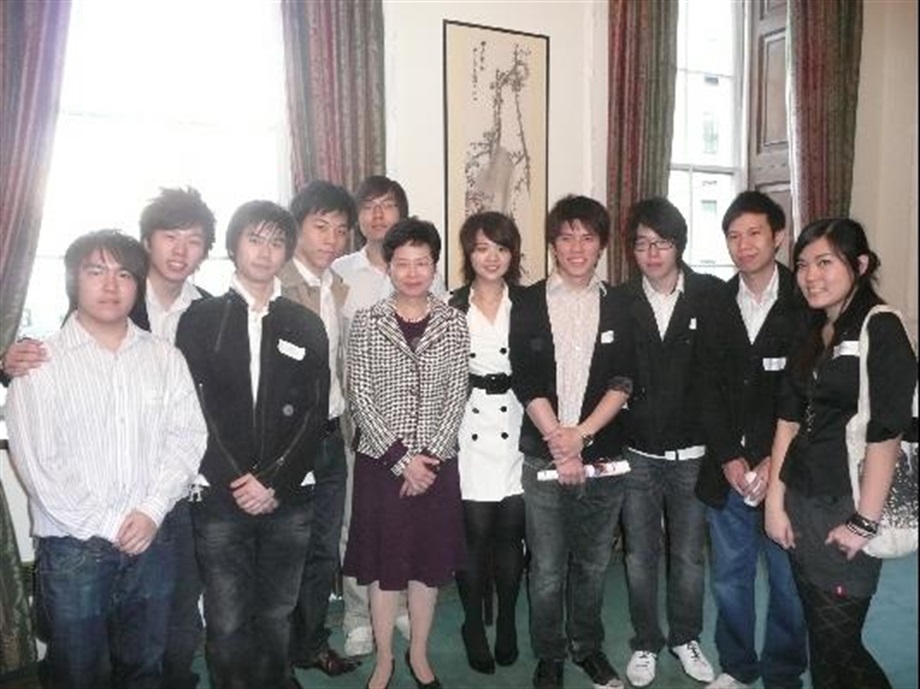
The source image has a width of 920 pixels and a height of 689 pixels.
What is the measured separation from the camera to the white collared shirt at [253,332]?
2.08 meters

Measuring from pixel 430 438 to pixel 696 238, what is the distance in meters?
3.08

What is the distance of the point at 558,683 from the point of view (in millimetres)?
2516

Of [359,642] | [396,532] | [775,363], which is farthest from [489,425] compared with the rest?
[359,642]

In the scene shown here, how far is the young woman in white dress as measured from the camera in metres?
2.43

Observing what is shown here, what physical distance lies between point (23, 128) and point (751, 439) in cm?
274

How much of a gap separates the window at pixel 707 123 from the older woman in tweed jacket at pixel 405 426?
8.89 feet

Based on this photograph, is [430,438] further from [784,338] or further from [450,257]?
[450,257]

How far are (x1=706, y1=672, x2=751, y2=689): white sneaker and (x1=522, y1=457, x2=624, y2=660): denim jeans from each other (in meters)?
0.44

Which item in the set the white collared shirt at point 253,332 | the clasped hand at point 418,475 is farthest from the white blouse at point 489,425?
the white collared shirt at point 253,332

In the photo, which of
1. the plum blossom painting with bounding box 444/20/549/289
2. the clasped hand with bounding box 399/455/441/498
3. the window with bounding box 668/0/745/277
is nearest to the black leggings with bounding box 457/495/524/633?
the clasped hand with bounding box 399/455/441/498

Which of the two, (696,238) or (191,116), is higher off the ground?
(191,116)

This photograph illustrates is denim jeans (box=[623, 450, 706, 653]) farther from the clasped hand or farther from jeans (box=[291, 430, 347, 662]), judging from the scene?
jeans (box=[291, 430, 347, 662])

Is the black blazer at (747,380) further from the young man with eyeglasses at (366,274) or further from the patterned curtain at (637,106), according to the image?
the patterned curtain at (637,106)

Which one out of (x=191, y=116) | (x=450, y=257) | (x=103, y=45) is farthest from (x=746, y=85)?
(x=103, y=45)
